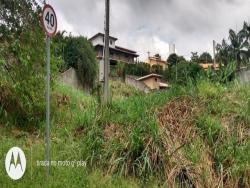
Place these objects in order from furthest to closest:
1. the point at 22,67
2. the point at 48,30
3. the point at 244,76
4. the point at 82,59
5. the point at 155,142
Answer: the point at 82,59 < the point at 244,76 < the point at 22,67 < the point at 155,142 < the point at 48,30

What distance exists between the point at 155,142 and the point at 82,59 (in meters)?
15.3

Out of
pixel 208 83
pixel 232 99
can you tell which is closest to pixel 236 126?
pixel 232 99

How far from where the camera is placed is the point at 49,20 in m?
5.48

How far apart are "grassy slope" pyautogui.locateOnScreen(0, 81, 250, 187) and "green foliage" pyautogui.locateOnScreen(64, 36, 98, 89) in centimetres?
1292

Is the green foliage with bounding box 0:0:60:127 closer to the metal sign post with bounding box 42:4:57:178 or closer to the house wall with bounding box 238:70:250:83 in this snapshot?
the metal sign post with bounding box 42:4:57:178

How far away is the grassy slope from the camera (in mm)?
5824

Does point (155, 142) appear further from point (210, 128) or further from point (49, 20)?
point (49, 20)

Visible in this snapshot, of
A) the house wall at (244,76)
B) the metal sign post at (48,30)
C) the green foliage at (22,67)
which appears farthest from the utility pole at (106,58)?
the house wall at (244,76)

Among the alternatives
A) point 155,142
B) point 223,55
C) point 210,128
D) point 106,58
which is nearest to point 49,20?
point 155,142

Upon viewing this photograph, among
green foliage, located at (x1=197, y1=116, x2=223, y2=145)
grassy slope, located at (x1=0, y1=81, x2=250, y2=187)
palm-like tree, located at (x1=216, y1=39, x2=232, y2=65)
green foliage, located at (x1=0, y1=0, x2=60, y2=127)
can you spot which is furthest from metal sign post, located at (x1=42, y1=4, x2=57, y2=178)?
palm-like tree, located at (x1=216, y1=39, x2=232, y2=65)

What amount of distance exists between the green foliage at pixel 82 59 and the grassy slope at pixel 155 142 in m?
12.9

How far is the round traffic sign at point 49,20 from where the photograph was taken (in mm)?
5375

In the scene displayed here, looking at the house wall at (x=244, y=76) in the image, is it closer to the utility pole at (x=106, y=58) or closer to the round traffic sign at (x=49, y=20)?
the utility pole at (x=106, y=58)

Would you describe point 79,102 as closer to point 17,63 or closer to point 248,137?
point 17,63
